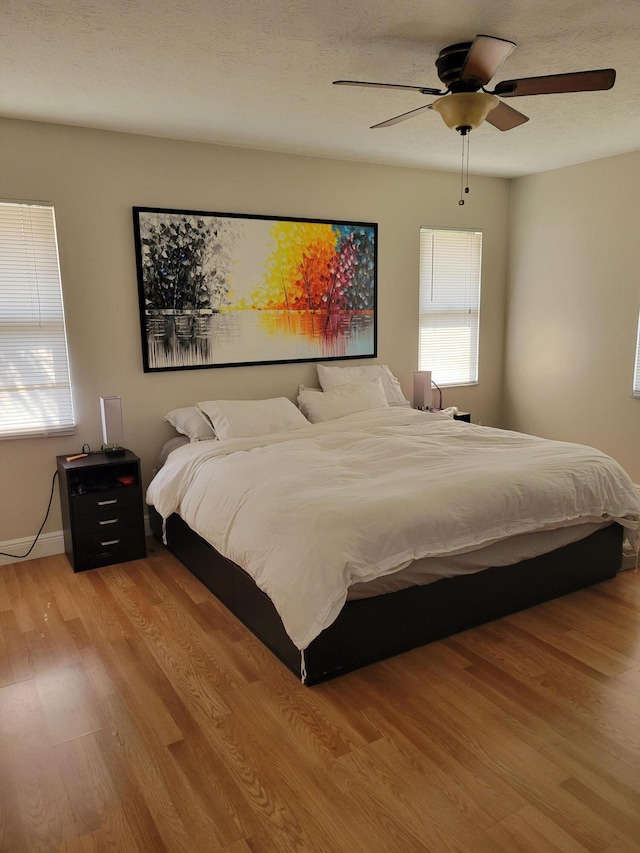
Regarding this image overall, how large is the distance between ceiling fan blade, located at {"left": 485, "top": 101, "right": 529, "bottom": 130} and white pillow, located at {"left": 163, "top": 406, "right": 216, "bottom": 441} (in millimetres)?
2385

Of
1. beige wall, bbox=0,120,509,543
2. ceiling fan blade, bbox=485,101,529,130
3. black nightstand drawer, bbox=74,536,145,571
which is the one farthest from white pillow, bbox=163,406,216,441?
ceiling fan blade, bbox=485,101,529,130

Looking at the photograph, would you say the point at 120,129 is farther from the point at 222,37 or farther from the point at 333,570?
the point at 333,570

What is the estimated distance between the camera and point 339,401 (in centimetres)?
446

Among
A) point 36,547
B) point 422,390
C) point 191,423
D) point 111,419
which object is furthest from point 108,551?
point 422,390

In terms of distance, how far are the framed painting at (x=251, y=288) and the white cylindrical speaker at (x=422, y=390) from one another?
1.36ft

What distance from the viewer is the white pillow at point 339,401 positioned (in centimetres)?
439

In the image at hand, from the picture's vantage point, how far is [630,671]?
8.23ft

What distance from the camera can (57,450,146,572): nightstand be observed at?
3.61 meters

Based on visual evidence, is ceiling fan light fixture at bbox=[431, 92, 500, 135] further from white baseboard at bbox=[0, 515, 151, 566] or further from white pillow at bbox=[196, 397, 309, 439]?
white baseboard at bbox=[0, 515, 151, 566]

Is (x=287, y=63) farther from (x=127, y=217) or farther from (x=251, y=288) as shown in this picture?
(x=251, y=288)

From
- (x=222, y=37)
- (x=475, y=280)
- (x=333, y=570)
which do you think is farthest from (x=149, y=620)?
(x=475, y=280)

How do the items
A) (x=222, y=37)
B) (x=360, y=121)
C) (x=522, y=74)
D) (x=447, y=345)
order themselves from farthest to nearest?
(x=447, y=345)
(x=360, y=121)
(x=522, y=74)
(x=222, y=37)

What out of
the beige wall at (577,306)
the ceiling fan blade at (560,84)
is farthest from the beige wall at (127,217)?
the ceiling fan blade at (560,84)

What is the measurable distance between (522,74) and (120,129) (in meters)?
2.36
